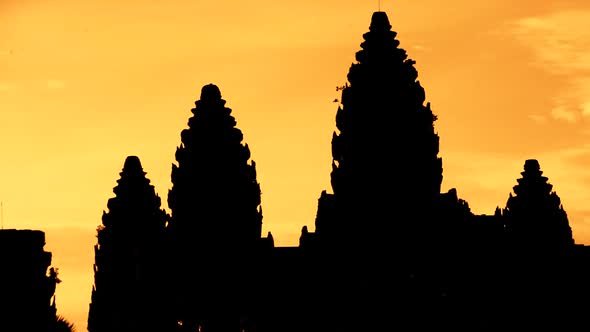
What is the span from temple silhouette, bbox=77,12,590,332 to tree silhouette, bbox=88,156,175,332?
0.07 m

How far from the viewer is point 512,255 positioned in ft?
444

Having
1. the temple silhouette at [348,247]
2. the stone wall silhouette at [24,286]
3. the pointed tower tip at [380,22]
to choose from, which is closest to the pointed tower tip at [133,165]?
the temple silhouette at [348,247]

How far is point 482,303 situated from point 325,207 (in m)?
10.2

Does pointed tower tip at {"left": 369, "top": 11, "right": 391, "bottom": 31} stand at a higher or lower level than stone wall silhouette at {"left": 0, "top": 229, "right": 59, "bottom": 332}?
higher

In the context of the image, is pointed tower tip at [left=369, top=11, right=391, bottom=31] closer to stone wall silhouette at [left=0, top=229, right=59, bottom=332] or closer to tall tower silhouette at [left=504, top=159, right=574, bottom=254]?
tall tower silhouette at [left=504, top=159, right=574, bottom=254]

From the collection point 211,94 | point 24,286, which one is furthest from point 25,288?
point 211,94

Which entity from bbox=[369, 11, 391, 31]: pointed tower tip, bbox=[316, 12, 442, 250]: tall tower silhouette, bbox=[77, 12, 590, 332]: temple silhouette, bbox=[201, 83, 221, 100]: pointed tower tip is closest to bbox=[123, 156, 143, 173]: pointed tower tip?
bbox=[77, 12, 590, 332]: temple silhouette

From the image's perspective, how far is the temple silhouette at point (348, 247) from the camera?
413 ft

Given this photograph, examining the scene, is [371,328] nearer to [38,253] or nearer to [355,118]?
[355,118]

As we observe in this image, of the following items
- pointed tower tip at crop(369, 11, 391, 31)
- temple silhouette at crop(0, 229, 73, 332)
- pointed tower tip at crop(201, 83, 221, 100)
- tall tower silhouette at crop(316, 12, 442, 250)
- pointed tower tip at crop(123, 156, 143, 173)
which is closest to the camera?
temple silhouette at crop(0, 229, 73, 332)

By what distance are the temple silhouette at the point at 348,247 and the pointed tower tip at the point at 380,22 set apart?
47cm

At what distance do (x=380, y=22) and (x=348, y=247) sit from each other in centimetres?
1858

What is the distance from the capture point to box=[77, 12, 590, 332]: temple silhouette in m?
126

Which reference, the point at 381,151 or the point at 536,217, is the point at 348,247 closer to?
the point at 381,151
